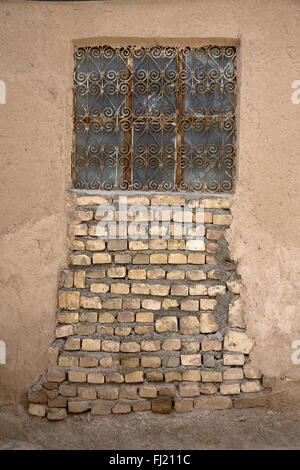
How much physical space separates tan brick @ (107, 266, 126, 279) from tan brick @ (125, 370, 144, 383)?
67cm

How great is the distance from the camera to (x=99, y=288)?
293cm

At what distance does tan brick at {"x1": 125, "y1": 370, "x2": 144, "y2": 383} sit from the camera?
2.87 m

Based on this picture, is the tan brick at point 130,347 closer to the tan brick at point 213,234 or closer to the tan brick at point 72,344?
the tan brick at point 72,344

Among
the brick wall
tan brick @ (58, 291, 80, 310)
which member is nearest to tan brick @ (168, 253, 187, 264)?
the brick wall

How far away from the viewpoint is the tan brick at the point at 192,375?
2.87 meters

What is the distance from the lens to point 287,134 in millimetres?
2885

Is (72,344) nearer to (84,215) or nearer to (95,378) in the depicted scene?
(95,378)

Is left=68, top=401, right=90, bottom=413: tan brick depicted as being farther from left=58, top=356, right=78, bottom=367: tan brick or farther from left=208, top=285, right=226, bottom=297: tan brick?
left=208, top=285, right=226, bottom=297: tan brick

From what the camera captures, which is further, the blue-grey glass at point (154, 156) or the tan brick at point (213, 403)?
the blue-grey glass at point (154, 156)

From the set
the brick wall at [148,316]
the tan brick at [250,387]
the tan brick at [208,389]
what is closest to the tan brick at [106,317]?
the brick wall at [148,316]

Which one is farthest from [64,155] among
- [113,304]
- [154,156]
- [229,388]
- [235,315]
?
[229,388]

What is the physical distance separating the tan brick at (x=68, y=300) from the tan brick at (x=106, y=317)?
0.19 metres

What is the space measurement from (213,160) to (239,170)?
0.22 metres

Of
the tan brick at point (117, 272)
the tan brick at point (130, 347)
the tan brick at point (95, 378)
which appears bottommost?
the tan brick at point (95, 378)
